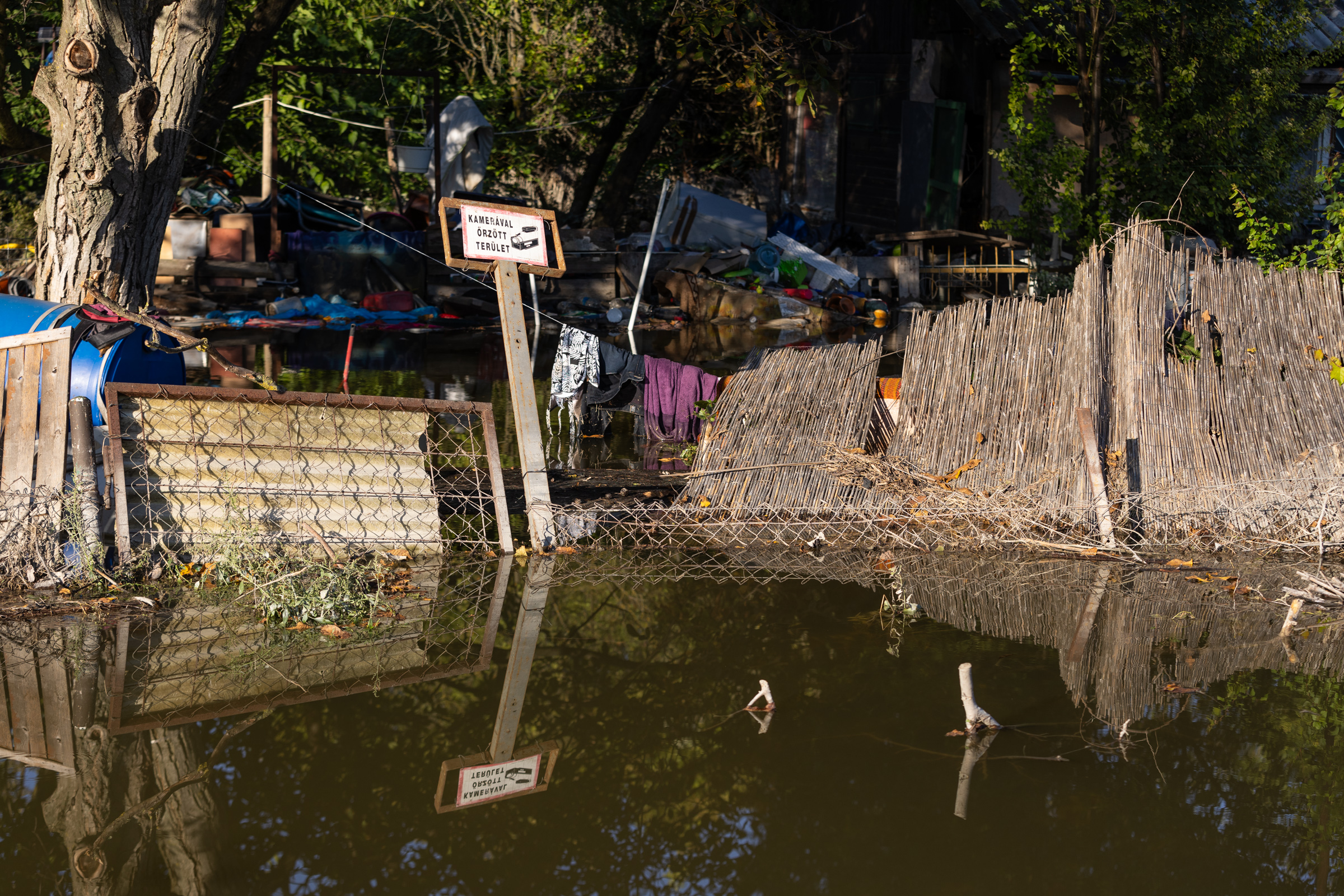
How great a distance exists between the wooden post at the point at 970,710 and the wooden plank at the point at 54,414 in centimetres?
396

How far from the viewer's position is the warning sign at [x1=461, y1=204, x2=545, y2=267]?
6.30 metres

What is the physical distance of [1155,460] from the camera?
250 inches

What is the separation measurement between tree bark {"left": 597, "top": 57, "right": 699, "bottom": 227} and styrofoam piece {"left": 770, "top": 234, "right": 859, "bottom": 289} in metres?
2.46

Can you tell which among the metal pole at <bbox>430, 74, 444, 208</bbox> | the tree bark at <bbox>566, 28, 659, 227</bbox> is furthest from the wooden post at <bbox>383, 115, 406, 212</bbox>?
the tree bark at <bbox>566, 28, 659, 227</bbox>

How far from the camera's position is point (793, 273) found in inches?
695

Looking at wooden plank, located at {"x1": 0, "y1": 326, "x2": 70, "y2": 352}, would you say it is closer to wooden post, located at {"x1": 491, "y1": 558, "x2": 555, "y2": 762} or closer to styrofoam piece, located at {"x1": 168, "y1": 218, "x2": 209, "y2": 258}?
wooden post, located at {"x1": 491, "y1": 558, "x2": 555, "y2": 762}

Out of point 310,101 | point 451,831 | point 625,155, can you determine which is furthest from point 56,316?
point 310,101

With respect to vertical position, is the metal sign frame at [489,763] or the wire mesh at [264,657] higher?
the wire mesh at [264,657]

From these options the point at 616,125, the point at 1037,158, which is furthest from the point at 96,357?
the point at 616,125

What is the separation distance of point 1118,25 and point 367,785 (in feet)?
35.6

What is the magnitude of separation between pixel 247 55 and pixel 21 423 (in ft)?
20.8

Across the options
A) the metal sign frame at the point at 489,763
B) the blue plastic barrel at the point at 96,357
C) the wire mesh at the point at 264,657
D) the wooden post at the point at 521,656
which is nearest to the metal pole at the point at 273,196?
the blue plastic barrel at the point at 96,357

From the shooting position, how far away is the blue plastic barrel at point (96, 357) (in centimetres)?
555

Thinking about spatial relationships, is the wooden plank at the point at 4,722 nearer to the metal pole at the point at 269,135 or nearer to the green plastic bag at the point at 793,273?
the metal pole at the point at 269,135
